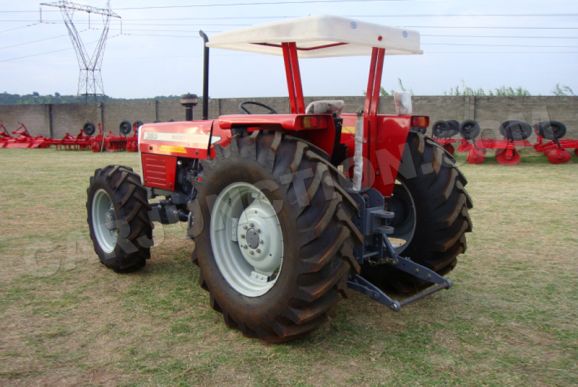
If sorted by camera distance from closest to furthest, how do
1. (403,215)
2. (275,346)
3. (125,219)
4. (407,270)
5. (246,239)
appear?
(275,346) < (246,239) < (407,270) < (403,215) < (125,219)

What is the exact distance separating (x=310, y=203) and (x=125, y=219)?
7.04ft

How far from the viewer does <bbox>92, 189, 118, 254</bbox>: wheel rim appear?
15.4ft

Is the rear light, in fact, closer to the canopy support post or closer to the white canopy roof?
the white canopy roof

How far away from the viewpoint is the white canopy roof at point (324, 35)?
2.82 m

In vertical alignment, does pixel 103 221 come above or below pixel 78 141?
above

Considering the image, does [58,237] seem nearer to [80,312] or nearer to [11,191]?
[80,312]

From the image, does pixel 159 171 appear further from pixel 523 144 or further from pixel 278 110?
pixel 278 110

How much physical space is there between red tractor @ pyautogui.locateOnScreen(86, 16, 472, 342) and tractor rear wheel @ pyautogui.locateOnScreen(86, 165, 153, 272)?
0.01 meters

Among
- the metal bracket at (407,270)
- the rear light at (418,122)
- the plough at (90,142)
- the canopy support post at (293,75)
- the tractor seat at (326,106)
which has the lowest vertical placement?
the plough at (90,142)

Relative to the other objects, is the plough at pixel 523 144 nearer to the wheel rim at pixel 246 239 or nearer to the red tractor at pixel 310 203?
the red tractor at pixel 310 203

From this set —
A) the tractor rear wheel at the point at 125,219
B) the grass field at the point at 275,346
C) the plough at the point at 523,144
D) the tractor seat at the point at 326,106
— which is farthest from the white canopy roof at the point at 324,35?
the plough at the point at 523,144

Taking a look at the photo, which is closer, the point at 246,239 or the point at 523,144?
the point at 246,239

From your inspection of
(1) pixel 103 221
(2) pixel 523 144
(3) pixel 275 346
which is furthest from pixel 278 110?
(3) pixel 275 346

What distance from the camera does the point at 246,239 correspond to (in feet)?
10.7
